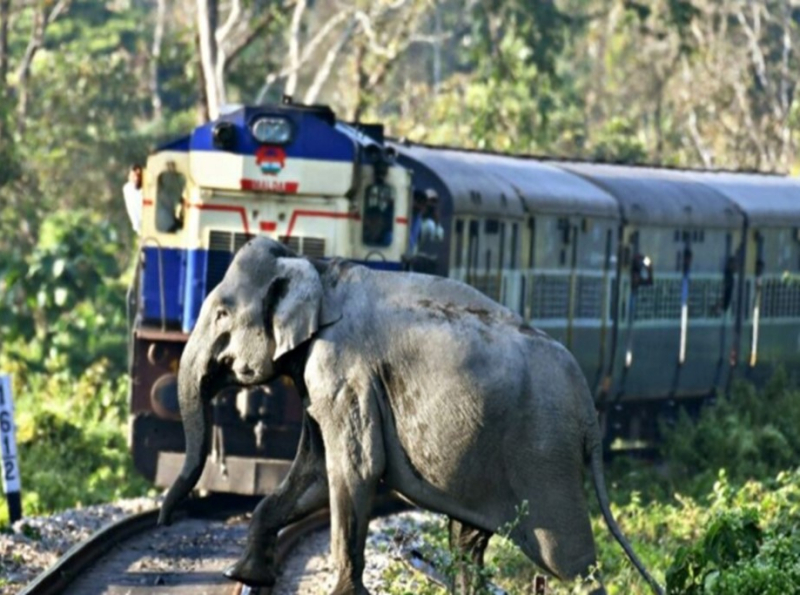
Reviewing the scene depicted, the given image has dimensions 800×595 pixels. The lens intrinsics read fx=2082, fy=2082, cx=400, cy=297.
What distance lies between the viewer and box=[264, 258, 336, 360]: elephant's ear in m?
9.94

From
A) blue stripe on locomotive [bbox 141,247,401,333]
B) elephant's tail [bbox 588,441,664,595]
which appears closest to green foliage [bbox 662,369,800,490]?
blue stripe on locomotive [bbox 141,247,401,333]

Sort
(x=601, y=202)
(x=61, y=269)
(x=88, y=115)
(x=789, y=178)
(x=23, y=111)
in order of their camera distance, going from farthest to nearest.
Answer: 1. (x=88, y=115)
2. (x=23, y=111)
3. (x=789, y=178)
4. (x=61, y=269)
5. (x=601, y=202)

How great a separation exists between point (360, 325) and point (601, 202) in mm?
10863

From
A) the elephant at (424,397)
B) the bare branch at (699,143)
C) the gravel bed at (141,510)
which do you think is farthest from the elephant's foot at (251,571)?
the bare branch at (699,143)

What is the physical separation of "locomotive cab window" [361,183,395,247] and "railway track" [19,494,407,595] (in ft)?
7.04

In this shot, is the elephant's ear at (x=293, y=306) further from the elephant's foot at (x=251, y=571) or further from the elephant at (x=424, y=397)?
the elephant's foot at (x=251, y=571)

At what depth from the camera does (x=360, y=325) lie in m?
10.0

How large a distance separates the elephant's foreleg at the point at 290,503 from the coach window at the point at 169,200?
6256 mm

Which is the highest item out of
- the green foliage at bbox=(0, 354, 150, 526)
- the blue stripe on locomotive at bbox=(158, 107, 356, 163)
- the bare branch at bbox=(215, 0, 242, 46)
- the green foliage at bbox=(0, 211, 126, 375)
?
the bare branch at bbox=(215, 0, 242, 46)

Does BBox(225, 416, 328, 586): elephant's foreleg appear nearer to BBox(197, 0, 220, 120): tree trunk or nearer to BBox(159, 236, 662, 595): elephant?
BBox(159, 236, 662, 595): elephant

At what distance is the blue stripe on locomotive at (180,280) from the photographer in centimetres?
1623

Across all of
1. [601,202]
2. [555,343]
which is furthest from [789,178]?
[555,343]

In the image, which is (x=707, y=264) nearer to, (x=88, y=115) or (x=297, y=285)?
(x=297, y=285)

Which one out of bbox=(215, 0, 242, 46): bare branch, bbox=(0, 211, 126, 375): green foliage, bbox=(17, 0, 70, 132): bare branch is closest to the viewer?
bbox=(0, 211, 126, 375): green foliage
